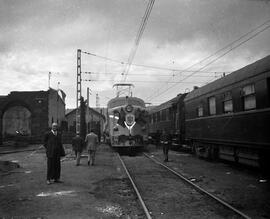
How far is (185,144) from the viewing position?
68.8ft

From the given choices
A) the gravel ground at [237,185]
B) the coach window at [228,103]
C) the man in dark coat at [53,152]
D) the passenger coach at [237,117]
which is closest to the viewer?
the gravel ground at [237,185]

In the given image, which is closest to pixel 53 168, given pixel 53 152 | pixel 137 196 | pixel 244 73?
pixel 53 152

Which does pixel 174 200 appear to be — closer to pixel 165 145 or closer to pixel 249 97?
pixel 249 97

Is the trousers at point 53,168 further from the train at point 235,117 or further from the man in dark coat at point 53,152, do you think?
the train at point 235,117

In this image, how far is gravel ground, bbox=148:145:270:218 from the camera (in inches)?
278

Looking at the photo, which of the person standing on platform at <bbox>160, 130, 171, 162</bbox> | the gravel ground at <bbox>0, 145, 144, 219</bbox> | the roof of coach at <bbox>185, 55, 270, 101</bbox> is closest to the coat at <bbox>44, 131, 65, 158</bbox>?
the gravel ground at <bbox>0, 145, 144, 219</bbox>

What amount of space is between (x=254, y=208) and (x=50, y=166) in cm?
607

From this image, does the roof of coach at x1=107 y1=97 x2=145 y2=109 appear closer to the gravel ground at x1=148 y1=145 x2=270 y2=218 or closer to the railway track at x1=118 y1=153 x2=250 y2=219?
the gravel ground at x1=148 y1=145 x2=270 y2=218

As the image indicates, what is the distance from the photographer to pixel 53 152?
10250 mm

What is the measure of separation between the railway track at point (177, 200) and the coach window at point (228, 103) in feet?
11.5

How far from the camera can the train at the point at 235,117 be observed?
33.2 ft

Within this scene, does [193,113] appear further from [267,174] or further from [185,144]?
[267,174]

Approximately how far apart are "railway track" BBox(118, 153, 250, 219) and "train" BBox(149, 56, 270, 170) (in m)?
2.57

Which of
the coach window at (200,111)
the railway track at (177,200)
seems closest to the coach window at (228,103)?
the coach window at (200,111)
